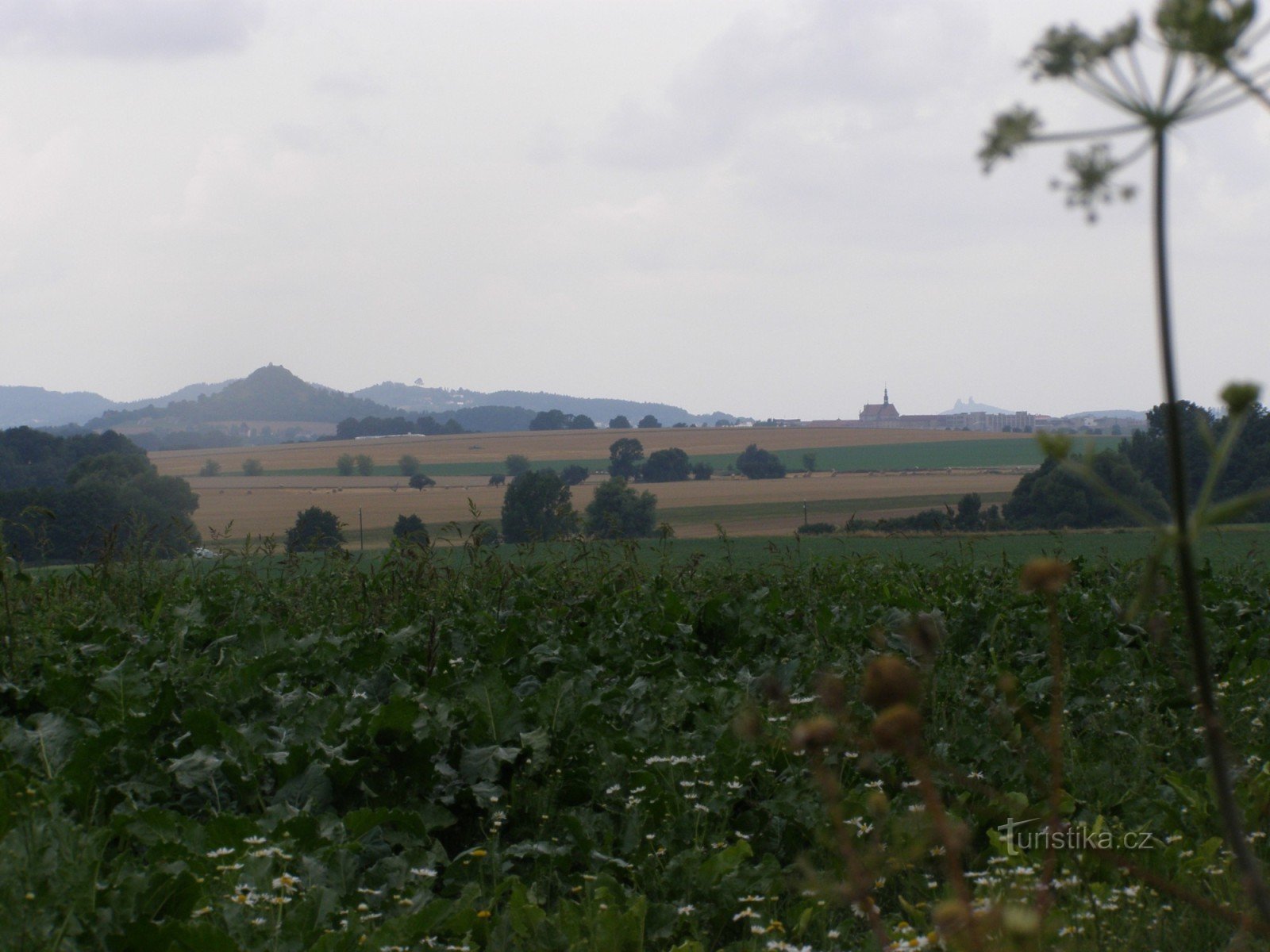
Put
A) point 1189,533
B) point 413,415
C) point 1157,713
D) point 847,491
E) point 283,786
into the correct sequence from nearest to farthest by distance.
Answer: point 1189,533 < point 283,786 < point 1157,713 < point 847,491 < point 413,415

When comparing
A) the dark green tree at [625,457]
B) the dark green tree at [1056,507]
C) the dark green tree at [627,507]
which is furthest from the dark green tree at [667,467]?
the dark green tree at [1056,507]

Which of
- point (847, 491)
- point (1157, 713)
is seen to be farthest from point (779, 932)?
point (847, 491)

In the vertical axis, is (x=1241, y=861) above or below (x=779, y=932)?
above

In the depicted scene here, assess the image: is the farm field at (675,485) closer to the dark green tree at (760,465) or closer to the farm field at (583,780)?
the dark green tree at (760,465)

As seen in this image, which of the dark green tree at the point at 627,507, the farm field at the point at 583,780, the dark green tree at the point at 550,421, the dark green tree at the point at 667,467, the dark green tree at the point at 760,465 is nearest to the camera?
the farm field at the point at 583,780

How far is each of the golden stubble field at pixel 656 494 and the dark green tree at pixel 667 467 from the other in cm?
289

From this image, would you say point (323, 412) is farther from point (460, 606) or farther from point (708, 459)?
point (460, 606)

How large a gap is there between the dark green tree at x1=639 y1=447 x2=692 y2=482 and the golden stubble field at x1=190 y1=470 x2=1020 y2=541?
9.47 feet

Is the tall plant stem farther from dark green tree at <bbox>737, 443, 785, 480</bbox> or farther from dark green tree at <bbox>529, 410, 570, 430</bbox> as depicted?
dark green tree at <bbox>529, 410, 570, 430</bbox>

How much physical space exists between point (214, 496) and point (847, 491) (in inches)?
1208

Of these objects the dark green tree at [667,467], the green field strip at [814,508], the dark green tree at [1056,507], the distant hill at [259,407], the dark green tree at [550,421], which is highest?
the distant hill at [259,407]

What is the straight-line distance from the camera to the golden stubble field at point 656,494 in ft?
141

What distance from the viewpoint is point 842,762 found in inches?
194

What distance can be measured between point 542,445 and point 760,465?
20.9 metres
